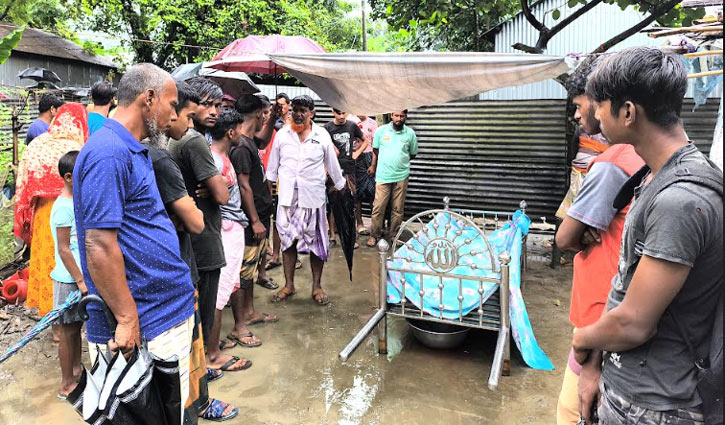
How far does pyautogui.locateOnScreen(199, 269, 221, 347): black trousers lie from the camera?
3.18m

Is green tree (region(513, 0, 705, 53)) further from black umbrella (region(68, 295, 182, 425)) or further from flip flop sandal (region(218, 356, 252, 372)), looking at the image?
black umbrella (region(68, 295, 182, 425))

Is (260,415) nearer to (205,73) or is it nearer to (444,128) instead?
(205,73)

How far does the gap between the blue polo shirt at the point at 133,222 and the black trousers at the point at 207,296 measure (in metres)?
0.93

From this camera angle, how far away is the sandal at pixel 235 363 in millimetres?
3615

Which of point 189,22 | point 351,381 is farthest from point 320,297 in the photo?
point 189,22

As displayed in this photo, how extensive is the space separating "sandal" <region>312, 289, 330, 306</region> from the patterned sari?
2212mm

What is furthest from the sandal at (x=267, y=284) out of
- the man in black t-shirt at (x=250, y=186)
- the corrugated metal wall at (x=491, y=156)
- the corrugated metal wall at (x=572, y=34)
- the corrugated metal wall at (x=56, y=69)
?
the corrugated metal wall at (x=56, y=69)

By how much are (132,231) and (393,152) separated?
510 cm

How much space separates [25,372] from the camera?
142 inches

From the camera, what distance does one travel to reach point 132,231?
2018 mm

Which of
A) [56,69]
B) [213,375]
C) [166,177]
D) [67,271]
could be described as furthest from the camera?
[56,69]

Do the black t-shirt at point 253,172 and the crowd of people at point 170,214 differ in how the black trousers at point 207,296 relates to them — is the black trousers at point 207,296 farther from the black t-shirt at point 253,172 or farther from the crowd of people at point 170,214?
the black t-shirt at point 253,172

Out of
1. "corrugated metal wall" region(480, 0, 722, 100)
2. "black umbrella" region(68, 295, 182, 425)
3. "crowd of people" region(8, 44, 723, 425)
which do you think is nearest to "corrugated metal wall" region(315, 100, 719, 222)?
"corrugated metal wall" region(480, 0, 722, 100)

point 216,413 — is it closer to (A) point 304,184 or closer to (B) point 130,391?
(B) point 130,391
